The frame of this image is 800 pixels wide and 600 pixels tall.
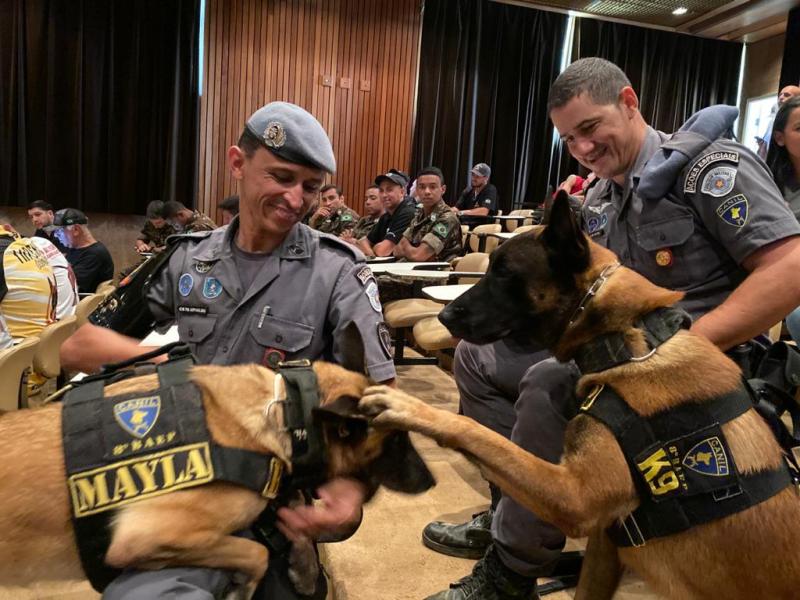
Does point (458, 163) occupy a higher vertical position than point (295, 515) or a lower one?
higher

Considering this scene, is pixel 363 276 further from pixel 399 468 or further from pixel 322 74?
pixel 322 74

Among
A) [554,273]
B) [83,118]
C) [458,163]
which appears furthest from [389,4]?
[554,273]

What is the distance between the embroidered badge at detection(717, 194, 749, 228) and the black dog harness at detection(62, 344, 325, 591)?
4.20 feet

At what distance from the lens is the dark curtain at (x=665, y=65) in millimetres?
10711

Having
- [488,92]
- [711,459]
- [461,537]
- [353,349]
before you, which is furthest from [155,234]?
[711,459]

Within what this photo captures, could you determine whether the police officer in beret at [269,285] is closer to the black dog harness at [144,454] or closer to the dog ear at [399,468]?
the dog ear at [399,468]

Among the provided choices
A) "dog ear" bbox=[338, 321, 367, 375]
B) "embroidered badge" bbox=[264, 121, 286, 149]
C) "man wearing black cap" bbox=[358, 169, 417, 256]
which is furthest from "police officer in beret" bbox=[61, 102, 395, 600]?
"man wearing black cap" bbox=[358, 169, 417, 256]

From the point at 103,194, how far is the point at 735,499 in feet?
29.9

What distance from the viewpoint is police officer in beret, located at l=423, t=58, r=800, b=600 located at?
1.61m

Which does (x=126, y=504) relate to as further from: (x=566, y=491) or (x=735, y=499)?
(x=735, y=499)

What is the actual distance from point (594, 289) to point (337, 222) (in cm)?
568

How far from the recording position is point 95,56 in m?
8.21

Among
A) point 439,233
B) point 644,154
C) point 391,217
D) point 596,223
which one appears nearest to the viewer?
point 644,154

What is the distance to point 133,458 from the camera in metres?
1.06
